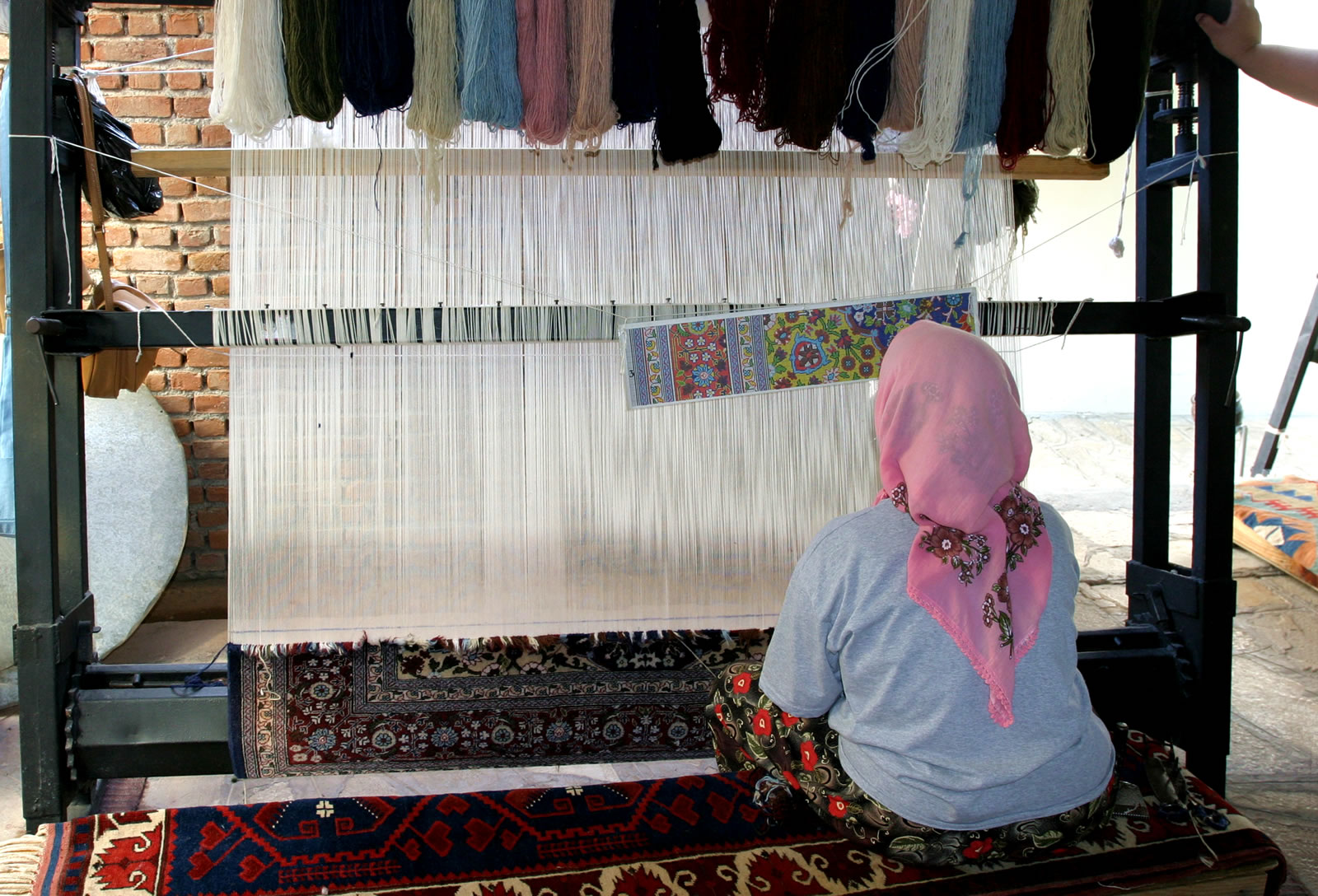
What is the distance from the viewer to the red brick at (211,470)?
3.25 m

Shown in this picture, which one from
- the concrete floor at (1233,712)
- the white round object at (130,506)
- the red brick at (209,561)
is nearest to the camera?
the concrete floor at (1233,712)

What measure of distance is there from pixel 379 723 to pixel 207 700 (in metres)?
0.36

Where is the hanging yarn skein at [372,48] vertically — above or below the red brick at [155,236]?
above

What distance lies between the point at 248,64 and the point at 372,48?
23 centimetres

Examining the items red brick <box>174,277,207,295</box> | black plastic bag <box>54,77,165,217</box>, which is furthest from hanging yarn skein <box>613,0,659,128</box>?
red brick <box>174,277,207,295</box>

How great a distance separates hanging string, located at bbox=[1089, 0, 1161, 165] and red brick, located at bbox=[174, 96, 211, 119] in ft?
9.29

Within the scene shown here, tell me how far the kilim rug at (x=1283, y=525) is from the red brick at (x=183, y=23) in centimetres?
449

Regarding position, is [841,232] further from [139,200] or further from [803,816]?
[139,200]

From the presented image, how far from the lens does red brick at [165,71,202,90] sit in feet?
10.2

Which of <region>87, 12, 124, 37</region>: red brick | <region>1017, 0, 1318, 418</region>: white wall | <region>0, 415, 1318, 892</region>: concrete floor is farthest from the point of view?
<region>1017, 0, 1318, 418</region>: white wall

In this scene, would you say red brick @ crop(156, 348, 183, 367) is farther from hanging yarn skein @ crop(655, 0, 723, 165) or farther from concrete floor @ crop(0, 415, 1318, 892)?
hanging yarn skein @ crop(655, 0, 723, 165)

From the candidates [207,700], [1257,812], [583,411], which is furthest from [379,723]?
[1257,812]

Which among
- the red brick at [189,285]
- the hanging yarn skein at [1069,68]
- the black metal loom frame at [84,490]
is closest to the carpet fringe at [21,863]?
the black metal loom frame at [84,490]

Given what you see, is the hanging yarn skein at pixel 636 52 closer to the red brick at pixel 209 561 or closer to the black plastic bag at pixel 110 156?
the black plastic bag at pixel 110 156
